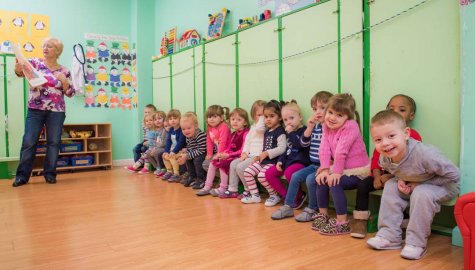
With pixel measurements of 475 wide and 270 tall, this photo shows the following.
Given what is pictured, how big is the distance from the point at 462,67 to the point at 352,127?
713mm

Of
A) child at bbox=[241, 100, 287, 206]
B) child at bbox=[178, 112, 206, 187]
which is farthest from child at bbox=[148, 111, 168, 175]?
child at bbox=[241, 100, 287, 206]

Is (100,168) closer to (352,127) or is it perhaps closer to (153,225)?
(153,225)

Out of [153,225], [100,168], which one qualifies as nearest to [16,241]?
[153,225]

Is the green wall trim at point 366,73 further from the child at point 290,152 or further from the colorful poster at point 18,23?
the colorful poster at point 18,23

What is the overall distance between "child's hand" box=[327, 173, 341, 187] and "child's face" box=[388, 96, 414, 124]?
1.78 ft

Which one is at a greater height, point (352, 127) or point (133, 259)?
point (352, 127)

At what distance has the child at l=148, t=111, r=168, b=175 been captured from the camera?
485 cm

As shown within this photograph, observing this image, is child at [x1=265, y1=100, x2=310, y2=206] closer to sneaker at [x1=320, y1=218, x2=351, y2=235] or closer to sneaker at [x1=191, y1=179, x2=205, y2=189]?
sneaker at [x1=320, y1=218, x2=351, y2=235]

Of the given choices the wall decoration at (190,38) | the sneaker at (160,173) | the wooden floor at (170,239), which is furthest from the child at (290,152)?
the wall decoration at (190,38)

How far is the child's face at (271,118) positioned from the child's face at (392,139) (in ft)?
4.20

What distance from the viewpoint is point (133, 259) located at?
6.28 ft

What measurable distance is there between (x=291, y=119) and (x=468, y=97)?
1331 mm

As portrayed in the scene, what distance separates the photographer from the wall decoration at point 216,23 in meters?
4.39

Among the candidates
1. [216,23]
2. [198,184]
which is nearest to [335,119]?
[198,184]
